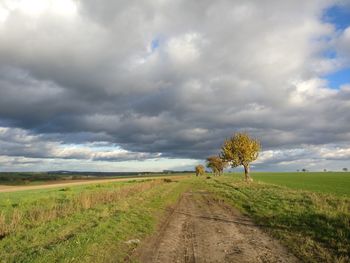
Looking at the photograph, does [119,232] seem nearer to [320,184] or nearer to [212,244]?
[212,244]

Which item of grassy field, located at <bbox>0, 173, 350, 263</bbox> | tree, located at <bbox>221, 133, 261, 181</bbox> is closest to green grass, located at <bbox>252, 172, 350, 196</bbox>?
tree, located at <bbox>221, 133, 261, 181</bbox>

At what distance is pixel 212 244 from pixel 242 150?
183 ft

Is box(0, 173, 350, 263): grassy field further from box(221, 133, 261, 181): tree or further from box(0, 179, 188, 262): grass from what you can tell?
box(221, 133, 261, 181): tree

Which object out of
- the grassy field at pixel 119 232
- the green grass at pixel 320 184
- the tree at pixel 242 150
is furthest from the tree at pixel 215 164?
the grassy field at pixel 119 232

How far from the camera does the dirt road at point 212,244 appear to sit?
10930 mm

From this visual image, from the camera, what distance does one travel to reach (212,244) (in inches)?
509

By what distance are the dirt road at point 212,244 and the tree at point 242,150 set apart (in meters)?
49.0

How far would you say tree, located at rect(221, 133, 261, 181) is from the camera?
67.5m

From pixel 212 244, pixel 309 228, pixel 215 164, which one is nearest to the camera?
pixel 212 244

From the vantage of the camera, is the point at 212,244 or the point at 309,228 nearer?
the point at 212,244

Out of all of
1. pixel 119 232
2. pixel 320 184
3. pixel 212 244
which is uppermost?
pixel 320 184

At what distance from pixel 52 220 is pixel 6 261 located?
9.17 meters

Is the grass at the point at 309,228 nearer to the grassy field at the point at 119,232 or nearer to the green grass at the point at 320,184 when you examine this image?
the grassy field at the point at 119,232

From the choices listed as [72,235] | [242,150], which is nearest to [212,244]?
[72,235]
